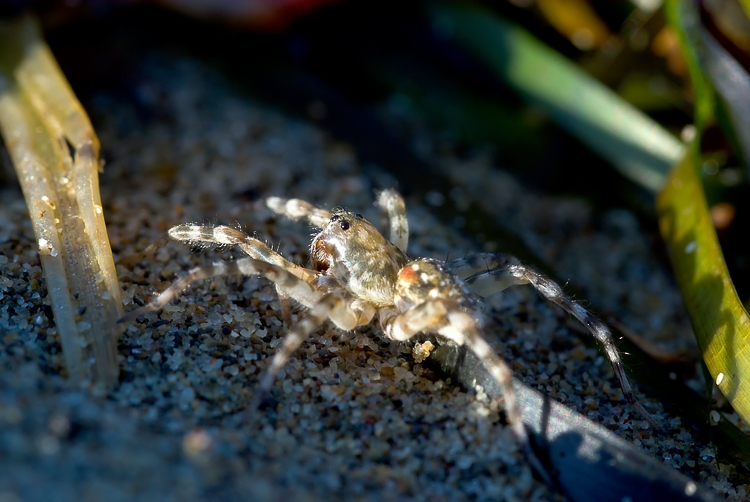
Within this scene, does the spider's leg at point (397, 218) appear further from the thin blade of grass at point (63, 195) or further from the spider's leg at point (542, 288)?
the thin blade of grass at point (63, 195)

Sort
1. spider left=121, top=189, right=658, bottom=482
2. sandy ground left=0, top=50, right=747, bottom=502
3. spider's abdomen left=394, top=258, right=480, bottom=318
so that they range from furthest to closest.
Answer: spider's abdomen left=394, top=258, right=480, bottom=318
spider left=121, top=189, right=658, bottom=482
sandy ground left=0, top=50, right=747, bottom=502

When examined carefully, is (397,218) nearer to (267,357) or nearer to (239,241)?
(239,241)

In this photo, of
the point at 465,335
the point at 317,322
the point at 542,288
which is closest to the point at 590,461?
the point at 465,335

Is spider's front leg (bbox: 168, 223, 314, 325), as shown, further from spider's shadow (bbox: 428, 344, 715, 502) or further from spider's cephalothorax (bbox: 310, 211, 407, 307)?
spider's shadow (bbox: 428, 344, 715, 502)

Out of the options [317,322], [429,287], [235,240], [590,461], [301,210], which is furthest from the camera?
[301,210]

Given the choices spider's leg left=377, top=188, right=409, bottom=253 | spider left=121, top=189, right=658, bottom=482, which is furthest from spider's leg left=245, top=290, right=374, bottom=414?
spider's leg left=377, top=188, right=409, bottom=253

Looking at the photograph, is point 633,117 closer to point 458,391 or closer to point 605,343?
point 605,343

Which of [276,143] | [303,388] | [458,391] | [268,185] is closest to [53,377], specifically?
[303,388]
